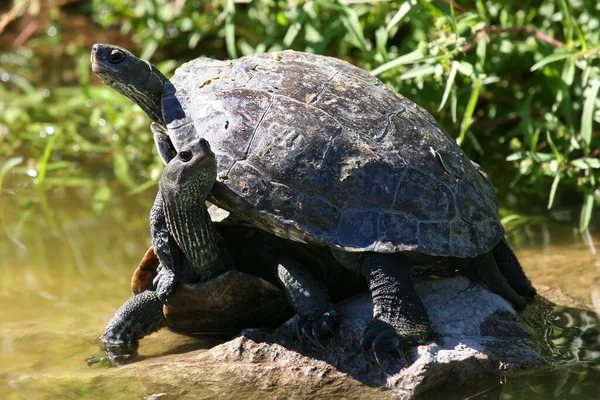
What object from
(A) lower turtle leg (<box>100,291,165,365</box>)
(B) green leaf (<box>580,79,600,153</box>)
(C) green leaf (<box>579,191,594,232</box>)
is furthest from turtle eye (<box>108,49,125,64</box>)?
(C) green leaf (<box>579,191,594,232</box>)

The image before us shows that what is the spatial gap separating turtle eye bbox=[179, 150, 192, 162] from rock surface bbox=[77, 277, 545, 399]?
2.48 feet

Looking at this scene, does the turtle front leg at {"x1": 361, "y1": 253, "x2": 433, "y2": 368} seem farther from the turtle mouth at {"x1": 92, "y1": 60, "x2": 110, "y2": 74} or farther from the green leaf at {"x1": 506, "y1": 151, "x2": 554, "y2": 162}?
the green leaf at {"x1": 506, "y1": 151, "x2": 554, "y2": 162}

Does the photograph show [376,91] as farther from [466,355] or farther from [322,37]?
[322,37]

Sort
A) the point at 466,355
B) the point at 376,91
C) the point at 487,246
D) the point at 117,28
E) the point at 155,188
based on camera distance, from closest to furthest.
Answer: the point at 466,355
the point at 487,246
the point at 376,91
the point at 155,188
the point at 117,28

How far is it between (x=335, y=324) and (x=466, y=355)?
51cm

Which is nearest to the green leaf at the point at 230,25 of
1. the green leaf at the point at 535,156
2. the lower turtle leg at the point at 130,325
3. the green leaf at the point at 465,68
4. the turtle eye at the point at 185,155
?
the green leaf at the point at 465,68

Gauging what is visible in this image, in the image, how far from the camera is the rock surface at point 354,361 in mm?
2832

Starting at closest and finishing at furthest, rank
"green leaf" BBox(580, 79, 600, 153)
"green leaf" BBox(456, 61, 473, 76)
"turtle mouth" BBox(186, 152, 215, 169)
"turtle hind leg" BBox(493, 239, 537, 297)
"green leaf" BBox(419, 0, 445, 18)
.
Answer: "turtle mouth" BBox(186, 152, 215, 169) → "turtle hind leg" BBox(493, 239, 537, 297) → "green leaf" BBox(456, 61, 473, 76) → "green leaf" BBox(419, 0, 445, 18) → "green leaf" BBox(580, 79, 600, 153)

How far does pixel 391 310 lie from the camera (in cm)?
289

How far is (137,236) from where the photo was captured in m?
4.67

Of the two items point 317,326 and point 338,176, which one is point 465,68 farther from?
point 317,326

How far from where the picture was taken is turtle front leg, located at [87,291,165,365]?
10.8 feet

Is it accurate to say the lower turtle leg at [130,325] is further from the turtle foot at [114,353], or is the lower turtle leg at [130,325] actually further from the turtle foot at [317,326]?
the turtle foot at [317,326]

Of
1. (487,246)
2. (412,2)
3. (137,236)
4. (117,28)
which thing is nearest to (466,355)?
(487,246)
